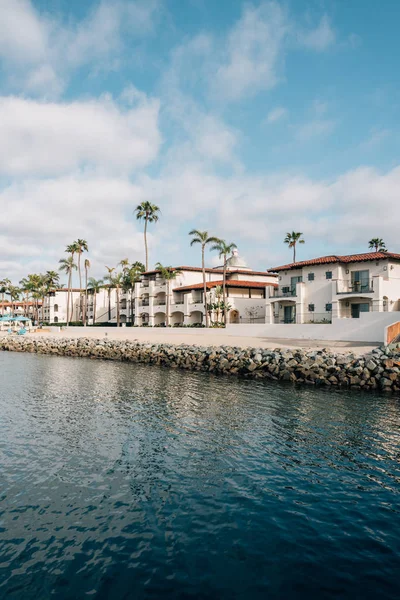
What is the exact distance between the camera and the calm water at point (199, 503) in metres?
6.30

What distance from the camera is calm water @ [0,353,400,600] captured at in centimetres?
630

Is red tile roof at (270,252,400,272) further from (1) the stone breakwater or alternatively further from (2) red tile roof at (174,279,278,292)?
(1) the stone breakwater

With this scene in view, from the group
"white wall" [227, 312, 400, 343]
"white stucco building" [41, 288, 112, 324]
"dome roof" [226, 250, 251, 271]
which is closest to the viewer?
"white wall" [227, 312, 400, 343]

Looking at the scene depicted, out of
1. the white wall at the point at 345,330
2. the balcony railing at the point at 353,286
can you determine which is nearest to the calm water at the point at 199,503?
the white wall at the point at 345,330

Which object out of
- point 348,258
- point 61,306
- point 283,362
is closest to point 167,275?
point 348,258

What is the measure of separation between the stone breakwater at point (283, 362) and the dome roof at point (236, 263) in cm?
3974

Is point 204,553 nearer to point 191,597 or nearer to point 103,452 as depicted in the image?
point 191,597

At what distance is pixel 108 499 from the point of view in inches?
349

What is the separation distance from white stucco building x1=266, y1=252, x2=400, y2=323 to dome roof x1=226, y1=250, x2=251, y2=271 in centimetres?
2280

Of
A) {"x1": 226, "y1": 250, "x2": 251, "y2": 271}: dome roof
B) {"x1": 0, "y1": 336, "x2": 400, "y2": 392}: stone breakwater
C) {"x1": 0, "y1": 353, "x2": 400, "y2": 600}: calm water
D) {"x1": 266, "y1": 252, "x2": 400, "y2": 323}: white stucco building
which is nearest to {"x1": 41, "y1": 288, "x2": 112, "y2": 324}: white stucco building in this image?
{"x1": 226, "y1": 250, "x2": 251, "y2": 271}: dome roof

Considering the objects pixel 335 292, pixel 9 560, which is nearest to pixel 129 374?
pixel 9 560

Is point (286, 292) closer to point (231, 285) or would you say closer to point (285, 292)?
point (285, 292)

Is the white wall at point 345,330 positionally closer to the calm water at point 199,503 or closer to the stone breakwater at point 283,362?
the stone breakwater at point 283,362

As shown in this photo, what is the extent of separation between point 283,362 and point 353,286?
26.8 m
